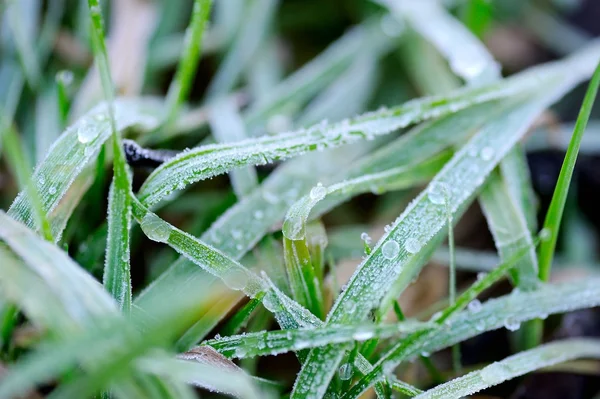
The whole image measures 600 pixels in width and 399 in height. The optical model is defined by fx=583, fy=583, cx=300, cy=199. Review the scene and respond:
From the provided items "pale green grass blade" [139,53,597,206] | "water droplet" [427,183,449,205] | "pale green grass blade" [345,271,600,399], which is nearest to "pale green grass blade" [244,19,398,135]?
"pale green grass blade" [139,53,597,206]

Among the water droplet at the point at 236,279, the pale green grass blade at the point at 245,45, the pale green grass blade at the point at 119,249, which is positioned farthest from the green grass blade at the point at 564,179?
the pale green grass blade at the point at 245,45

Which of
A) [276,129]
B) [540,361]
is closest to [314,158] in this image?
[276,129]

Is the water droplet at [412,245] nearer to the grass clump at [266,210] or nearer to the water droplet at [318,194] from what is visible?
the grass clump at [266,210]

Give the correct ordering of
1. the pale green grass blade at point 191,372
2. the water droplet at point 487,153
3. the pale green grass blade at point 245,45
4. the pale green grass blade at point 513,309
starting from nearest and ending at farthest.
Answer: the pale green grass blade at point 191,372 < the pale green grass blade at point 513,309 < the water droplet at point 487,153 < the pale green grass blade at point 245,45

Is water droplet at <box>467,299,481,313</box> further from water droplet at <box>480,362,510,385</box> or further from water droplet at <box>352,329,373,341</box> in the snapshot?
water droplet at <box>352,329,373,341</box>

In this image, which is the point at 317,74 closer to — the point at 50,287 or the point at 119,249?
the point at 119,249

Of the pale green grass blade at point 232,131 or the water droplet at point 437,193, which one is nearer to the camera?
the water droplet at point 437,193

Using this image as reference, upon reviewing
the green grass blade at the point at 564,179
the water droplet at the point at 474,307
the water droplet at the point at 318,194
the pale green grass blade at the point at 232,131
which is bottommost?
the water droplet at the point at 474,307
